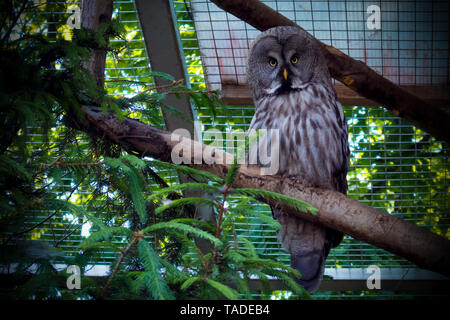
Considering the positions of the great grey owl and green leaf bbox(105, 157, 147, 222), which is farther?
the great grey owl

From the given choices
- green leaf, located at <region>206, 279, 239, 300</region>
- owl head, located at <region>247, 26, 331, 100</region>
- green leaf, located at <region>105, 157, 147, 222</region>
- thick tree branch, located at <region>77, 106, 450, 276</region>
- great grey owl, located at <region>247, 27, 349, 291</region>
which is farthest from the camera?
owl head, located at <region>247, 26, 331, 100</region>

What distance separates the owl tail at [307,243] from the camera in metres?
2.05

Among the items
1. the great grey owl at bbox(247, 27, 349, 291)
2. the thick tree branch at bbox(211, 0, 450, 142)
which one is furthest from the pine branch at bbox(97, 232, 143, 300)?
the thick tree branch at bbox(211, 0, 450, 142)

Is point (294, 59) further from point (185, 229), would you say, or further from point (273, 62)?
point (185, 229)

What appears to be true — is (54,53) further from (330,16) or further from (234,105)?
(330,16)

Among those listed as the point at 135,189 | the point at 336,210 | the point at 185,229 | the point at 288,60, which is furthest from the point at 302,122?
the point at 185,229

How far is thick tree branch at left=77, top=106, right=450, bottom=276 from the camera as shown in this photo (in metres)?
1.66

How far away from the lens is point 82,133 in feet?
5.81

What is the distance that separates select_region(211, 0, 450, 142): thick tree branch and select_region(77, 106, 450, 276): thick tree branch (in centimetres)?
64

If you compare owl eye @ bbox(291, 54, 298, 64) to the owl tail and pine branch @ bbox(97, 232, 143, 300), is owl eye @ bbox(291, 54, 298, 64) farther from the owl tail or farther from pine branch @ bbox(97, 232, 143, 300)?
pine branch @ bbox(97, 232, 143, 300)

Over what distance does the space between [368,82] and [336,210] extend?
76 centimetres

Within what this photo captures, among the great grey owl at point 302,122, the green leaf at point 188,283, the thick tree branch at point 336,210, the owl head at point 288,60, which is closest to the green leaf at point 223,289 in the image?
the green leaf at point 188,283

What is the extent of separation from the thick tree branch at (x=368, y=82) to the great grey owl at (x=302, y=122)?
0.07 metres

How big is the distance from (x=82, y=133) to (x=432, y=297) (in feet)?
8.96
